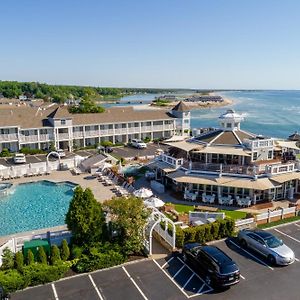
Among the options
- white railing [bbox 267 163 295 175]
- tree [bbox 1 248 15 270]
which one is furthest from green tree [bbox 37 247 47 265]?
white railing [bbox 267 163 295 175]

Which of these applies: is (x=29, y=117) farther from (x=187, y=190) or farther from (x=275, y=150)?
(x=275, y=150)

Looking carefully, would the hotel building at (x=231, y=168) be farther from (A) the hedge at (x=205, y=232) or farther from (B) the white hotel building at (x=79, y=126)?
(B) the white hotel building at (x=79, y=126)

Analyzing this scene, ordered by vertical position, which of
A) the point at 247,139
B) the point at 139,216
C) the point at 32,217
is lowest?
the point at 32,217

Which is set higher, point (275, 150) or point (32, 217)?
point (275, 150)

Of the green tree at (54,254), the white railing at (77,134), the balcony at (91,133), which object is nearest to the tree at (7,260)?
the green tree at (54,254)

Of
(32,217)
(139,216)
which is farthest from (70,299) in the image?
(32,217)

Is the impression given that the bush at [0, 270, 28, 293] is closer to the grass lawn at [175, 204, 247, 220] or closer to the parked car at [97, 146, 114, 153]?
the grass lawn at [175, 204, 247, 220]

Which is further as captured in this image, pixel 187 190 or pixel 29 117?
pixel 29 117

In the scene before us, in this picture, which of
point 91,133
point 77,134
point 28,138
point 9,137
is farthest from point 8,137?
point 91,133
